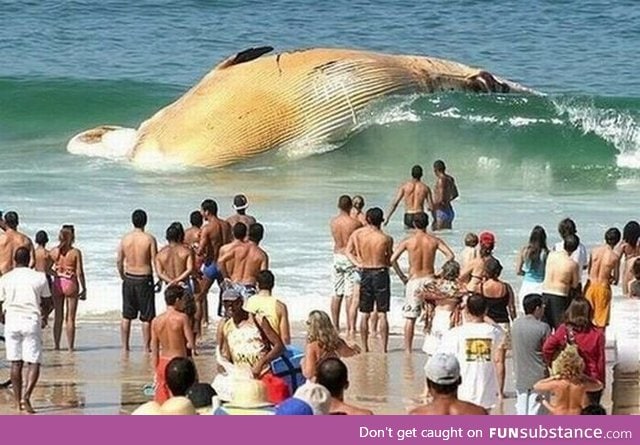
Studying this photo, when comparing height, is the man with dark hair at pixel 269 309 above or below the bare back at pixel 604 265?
below

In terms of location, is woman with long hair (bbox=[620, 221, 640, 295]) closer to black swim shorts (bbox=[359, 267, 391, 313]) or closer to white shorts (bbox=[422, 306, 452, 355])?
black swim shorts (bbox=[359, 267, 391, 313])

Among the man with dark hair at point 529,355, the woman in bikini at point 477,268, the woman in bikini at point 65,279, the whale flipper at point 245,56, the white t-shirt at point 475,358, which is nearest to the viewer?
the white t-shirt at point 475,358

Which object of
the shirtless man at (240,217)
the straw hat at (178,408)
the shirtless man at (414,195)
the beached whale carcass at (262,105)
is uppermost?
the beached whale carcass at (262,105)

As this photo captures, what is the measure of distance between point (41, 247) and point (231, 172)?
1064cm

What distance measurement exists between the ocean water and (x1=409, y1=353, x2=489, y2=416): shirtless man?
329 inches

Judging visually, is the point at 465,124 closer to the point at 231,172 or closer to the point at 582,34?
the point at 231,172

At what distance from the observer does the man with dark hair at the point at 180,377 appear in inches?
395

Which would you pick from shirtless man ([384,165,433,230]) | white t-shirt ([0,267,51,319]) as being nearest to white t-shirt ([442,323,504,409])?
white t-shirt ([0,267,51,319])

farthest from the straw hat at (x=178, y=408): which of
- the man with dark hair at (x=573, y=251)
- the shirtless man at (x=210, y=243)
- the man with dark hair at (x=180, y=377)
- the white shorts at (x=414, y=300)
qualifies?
the shirtless man at (x=210, y=243)

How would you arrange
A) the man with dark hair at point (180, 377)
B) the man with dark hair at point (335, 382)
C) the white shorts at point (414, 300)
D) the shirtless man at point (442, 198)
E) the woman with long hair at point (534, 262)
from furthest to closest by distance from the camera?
the shirtless man at point (442, 198) → the white shorts at point (414, 300) → the woman with long hair at point (534, 262) → the man with dark hair at point (180, 377) → the man with dark hair at point (335, 382)

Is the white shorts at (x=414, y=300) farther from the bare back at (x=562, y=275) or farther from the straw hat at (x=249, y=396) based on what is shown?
the straw hat at (x=249, y=396)

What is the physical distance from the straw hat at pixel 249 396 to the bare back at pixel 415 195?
1095 centimetres

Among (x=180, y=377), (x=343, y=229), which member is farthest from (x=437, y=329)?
(x=180, y=377)
